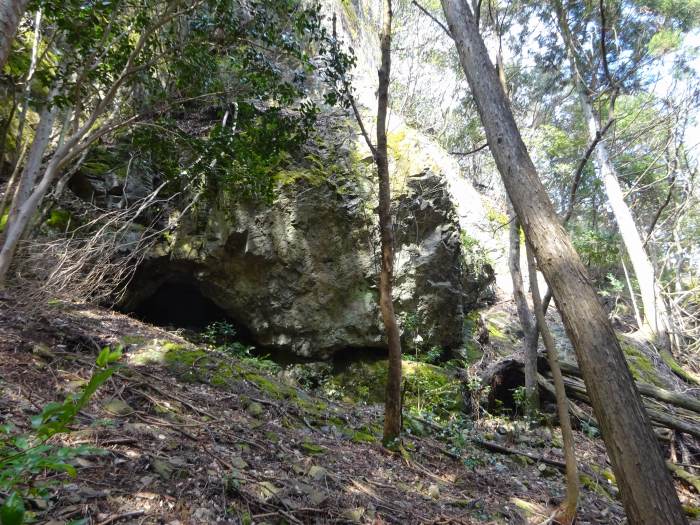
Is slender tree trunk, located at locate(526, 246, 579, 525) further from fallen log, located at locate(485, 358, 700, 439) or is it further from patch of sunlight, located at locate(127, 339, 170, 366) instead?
patch of sunlight, located at locate(127, 339, 170, 366)

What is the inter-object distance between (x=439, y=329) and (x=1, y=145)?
8.56 metres

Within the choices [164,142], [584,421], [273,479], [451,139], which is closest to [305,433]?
[273,479]

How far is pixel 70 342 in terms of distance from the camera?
4.44m

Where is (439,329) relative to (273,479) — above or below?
above

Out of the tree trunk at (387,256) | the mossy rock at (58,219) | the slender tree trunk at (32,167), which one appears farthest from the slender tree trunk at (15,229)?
the tree trunk at (387,256)

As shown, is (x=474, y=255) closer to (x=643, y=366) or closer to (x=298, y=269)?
(x=643, y=366)

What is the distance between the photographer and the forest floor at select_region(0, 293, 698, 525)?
248 cm

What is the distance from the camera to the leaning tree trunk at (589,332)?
2.60 m

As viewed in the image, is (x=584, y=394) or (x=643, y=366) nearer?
(x=584, y=394)

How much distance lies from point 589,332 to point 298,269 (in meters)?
5.52

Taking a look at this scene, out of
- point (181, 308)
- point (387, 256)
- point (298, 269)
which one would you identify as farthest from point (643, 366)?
point (181, 308)

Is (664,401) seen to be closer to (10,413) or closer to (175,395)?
(175,395)

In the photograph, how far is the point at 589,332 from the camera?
9.79 ft

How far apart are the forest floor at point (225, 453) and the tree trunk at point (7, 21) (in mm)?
1987
